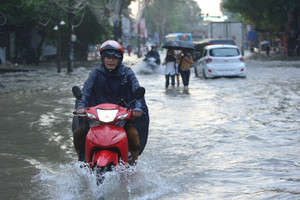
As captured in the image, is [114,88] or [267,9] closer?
[114,88]

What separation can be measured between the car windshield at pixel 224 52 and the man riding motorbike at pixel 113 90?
18202mm

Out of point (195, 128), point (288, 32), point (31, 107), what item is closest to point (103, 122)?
point (195, 128)

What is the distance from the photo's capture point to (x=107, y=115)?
16.1 ft

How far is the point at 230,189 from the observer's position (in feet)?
19.3

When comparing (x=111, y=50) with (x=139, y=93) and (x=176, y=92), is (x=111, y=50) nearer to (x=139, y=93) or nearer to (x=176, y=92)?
(x=139, y=93)

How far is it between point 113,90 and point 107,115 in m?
0.67

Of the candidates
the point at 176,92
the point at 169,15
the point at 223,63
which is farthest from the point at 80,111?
the point at 169,15

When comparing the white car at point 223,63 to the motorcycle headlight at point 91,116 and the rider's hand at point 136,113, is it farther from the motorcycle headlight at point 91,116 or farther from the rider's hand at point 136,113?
the motorcycle headlight at point 91,116

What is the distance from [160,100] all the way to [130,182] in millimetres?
9772

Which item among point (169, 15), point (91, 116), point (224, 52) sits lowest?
point (91, 116)

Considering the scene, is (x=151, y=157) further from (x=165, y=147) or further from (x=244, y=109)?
(x=244, y=109)

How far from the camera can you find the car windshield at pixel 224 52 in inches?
923

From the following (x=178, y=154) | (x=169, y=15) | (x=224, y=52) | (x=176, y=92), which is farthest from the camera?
(x=169, y=15)

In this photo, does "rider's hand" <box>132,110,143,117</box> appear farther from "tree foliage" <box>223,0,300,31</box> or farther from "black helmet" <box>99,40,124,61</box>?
"tree foliage" <box>223,0,300,31</box>
